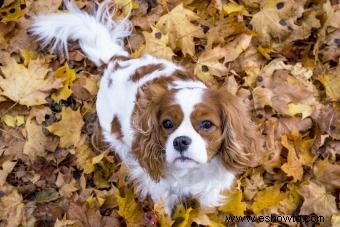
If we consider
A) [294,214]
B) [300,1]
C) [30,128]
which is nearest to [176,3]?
[300,1]

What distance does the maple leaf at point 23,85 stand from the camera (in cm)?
371

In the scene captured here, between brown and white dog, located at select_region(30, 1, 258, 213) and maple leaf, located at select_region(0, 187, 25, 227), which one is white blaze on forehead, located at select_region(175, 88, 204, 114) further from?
maple leaf, located at select_region(0, 187, 25, 227)

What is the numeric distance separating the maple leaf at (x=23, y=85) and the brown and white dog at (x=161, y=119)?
37 cm

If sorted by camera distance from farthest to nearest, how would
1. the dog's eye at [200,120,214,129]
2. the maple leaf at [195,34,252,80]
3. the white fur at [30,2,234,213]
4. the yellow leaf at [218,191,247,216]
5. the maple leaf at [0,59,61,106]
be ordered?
the maple leaf at [195,34,252,80] → the maple leaf at [0,59,61,106] → the yellow leaf at [218,191,247,216] → the white fur at [30,2,234,213] → the dog's eye at [200,120,214,129]

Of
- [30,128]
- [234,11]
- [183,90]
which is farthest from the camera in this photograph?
[234,11]

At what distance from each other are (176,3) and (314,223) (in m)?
2.00

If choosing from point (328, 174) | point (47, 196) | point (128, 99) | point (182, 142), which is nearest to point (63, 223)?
point (47, 196)

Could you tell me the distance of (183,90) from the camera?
275 centimetres

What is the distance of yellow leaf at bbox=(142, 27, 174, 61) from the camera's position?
390 centimetres

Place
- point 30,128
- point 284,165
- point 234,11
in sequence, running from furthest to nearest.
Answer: point 234,11 < point 30,128 < point 284,165

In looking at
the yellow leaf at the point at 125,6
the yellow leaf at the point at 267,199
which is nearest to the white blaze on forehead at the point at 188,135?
the yellow leaf at the point at 267,199

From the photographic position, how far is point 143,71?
323 centimetres

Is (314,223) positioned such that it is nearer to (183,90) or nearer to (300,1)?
(183,90)

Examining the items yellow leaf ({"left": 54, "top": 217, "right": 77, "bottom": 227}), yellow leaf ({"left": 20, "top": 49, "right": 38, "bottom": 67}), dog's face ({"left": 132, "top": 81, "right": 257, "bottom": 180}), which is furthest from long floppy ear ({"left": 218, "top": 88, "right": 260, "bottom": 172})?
yellow leaf ({"left": 20, "top": 49, "right": 38, "bottom": 67})
